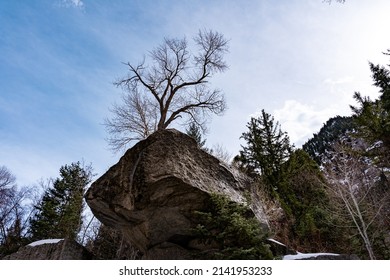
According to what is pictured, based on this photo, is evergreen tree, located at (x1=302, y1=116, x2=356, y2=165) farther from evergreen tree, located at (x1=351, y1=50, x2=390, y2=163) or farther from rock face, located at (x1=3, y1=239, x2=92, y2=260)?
rock face, located at (x1=3, y1=239, x2=92, y2=260)

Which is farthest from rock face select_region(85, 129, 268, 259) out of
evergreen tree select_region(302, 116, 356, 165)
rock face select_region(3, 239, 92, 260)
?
evergreen tree select_region(302, 116, 356, 165)

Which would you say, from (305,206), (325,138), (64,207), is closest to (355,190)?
(305,206)

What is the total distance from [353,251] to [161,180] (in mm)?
12183

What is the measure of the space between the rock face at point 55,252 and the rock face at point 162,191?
2.94 m

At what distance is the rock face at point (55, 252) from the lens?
9383mm

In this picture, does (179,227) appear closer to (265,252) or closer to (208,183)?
(208,183)

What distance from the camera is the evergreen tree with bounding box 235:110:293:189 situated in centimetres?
2038

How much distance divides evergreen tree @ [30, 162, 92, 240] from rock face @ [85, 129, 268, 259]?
423 inches

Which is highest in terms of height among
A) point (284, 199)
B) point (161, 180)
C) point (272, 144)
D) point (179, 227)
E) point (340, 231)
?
point (272, 144)

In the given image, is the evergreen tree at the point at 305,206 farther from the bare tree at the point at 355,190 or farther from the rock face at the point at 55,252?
the rock face at the point at 55,252

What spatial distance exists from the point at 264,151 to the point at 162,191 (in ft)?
54.1
